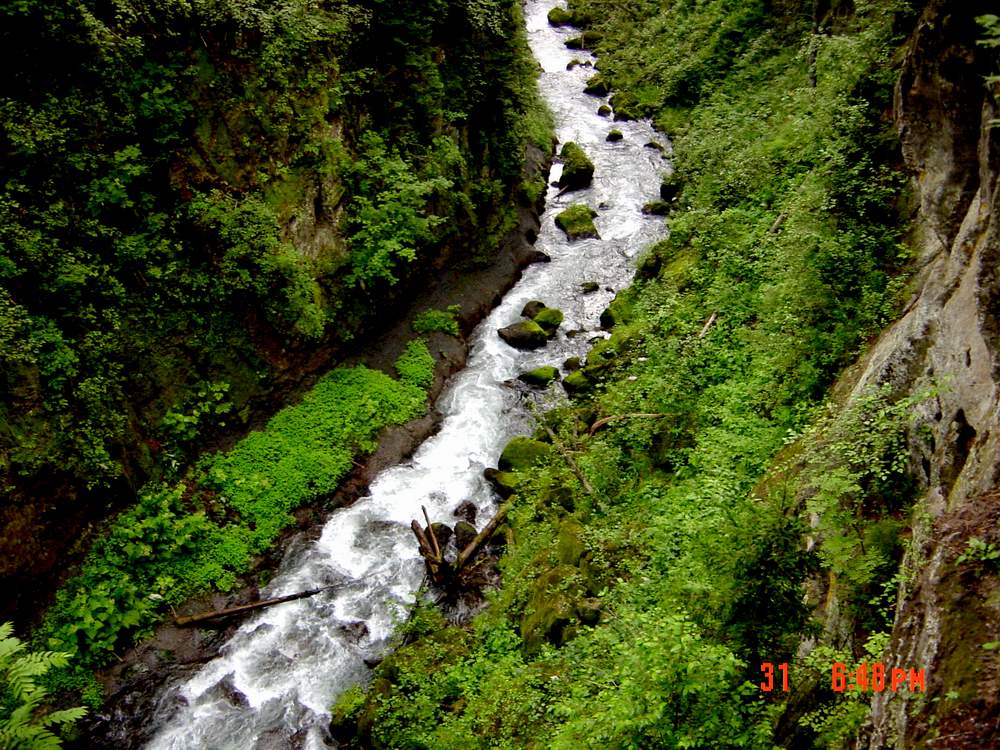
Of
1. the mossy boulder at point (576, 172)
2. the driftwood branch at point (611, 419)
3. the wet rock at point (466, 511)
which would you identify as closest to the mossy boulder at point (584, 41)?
the mossy boulder at point (576, 172)

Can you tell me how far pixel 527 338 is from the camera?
20.0 m

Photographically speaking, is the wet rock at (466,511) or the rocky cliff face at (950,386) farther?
the wet rock at (466,511)

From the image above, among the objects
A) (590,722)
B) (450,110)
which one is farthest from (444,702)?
(450,110)

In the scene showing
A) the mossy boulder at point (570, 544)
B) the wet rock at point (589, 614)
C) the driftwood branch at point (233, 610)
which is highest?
the wet rock at point (589, 614)

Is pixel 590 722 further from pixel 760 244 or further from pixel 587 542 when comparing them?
pixel 760 244

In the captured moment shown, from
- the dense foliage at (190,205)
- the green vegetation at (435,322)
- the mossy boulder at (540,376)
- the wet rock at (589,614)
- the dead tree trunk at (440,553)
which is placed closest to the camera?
the wet rock at (589,614)

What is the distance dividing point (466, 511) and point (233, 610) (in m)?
5.41

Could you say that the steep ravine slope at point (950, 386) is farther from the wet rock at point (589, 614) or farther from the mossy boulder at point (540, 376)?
the mossy boulder at point (540, 376)

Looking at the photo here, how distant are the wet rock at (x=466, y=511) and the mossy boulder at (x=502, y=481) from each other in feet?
2.44

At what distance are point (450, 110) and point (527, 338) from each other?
Result: 7.69 m

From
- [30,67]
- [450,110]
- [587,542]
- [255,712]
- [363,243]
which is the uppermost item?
[30,67]

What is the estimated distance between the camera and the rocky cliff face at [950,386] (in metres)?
4.24

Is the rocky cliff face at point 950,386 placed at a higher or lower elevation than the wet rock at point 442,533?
higher

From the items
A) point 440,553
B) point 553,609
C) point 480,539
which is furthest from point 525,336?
point 553,609
